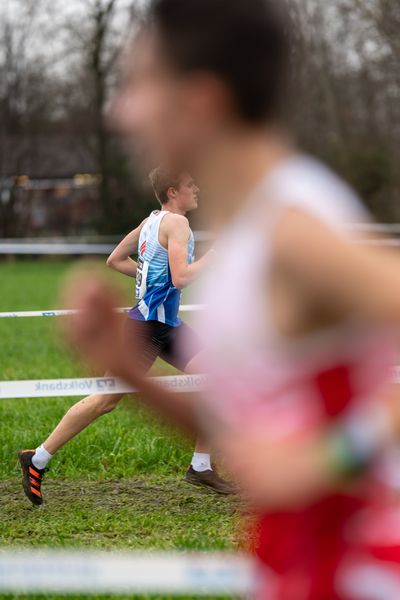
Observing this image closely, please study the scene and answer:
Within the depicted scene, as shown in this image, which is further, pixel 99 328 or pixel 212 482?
pixel 212 482

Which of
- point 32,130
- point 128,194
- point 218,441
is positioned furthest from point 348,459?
point 32,130

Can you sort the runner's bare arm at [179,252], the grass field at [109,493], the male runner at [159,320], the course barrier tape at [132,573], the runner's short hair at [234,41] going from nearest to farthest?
the runner's short hair at [234,41] < the course barrier tape at [132,573] < the grass field at [109,493] < the runner's bare arm at [179,252] < the male runner at [159,320]

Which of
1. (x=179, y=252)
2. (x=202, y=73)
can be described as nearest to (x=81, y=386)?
(x=179, y=252)

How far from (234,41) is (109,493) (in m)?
4.20

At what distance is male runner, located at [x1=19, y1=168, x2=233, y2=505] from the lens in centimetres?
515

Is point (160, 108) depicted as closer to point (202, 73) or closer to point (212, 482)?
point (202, 73)

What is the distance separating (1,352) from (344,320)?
10.4 meters

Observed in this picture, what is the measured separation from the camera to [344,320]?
140cm

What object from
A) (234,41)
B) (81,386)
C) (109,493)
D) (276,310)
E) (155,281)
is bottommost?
(109,493)

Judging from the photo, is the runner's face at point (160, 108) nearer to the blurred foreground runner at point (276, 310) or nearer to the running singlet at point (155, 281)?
the blurred foreground runner at point (276, 310)

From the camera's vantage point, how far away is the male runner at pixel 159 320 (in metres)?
5.15

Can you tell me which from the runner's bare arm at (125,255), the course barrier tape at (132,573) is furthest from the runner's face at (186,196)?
the course barrier tape at (132,573)

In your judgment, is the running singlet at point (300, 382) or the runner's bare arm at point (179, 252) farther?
the runner's bare arm at point (179, 252)

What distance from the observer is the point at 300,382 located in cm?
146
